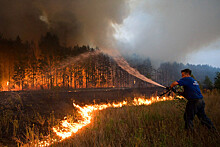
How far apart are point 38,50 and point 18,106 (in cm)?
5245

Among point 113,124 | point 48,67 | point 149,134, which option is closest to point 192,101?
point 149,134

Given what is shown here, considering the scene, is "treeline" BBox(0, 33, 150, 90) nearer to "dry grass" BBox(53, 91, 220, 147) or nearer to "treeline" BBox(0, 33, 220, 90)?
"treeline" BBox(0, 33, 220, 90)

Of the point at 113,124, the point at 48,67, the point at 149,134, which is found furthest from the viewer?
the point at 48,67

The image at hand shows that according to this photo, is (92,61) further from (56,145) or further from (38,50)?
(56,145)

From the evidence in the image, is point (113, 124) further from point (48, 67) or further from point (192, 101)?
point (48, 67)

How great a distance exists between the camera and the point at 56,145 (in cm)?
482

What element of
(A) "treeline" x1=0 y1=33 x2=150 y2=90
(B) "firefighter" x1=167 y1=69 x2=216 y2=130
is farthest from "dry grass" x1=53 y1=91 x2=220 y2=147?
(A) "treeline" x1=0 y1=33 x2=150 y2=90

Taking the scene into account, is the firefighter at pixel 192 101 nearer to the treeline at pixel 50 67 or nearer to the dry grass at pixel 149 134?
the dry grass at pixel 149 134

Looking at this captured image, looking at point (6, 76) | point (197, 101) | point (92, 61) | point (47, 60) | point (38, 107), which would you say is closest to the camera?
point (197, 101)

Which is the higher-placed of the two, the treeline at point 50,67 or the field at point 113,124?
the treeline at point 50,67

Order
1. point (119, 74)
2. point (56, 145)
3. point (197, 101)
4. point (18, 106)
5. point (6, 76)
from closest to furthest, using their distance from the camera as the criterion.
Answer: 1. point (197, 101)
2. point (56, 145)
3. point (18, 106)
4. point (6, 76)
5. point (119, 74)

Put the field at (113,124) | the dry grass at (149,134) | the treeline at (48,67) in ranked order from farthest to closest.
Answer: the treeline at (48,67) < the field at (113,124) < the dry grass at (149,134)

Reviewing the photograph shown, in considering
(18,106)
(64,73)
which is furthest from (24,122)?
(64,73)

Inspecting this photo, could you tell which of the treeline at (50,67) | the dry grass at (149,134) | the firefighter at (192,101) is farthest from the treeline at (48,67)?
the firefighter at (192,101)
